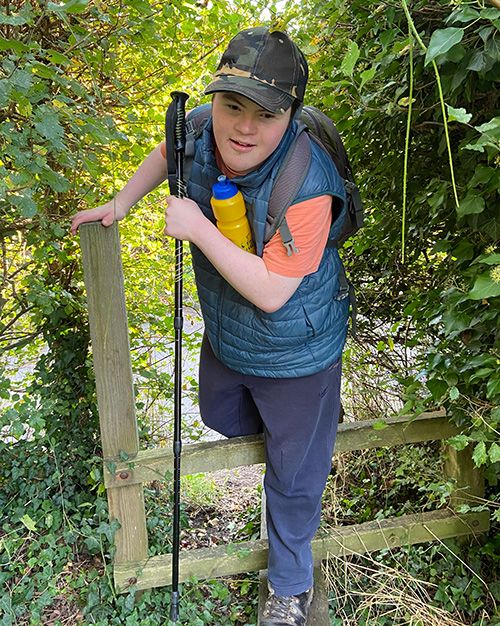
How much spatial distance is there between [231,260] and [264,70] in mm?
536

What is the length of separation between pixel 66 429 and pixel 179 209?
5.10ft

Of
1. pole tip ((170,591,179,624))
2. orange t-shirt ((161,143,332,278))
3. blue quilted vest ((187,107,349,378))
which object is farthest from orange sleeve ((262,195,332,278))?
pole tip ((170,591,179,624))

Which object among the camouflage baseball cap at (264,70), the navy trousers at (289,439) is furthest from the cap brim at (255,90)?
the navy trousers at (289,439)

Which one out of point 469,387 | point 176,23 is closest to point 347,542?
point 469,387

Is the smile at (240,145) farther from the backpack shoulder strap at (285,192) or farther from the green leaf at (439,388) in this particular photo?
the green leaf at (439,388)

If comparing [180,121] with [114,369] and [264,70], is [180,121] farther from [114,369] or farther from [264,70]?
[114,369]

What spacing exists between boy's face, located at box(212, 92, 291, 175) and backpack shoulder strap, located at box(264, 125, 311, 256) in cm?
7

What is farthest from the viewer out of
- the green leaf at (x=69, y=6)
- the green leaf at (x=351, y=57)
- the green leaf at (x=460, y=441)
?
the green leaf at (x=460, y=441)

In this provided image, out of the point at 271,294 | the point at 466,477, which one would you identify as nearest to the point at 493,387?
the point at 271,294

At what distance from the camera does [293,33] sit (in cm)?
292

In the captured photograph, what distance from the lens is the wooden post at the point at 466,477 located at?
2.62 m

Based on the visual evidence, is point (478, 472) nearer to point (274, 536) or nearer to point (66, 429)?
point (274, 536)

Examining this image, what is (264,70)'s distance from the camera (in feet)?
5.46

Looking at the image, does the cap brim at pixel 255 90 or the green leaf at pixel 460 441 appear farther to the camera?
the green leaf at pixel 460 441
